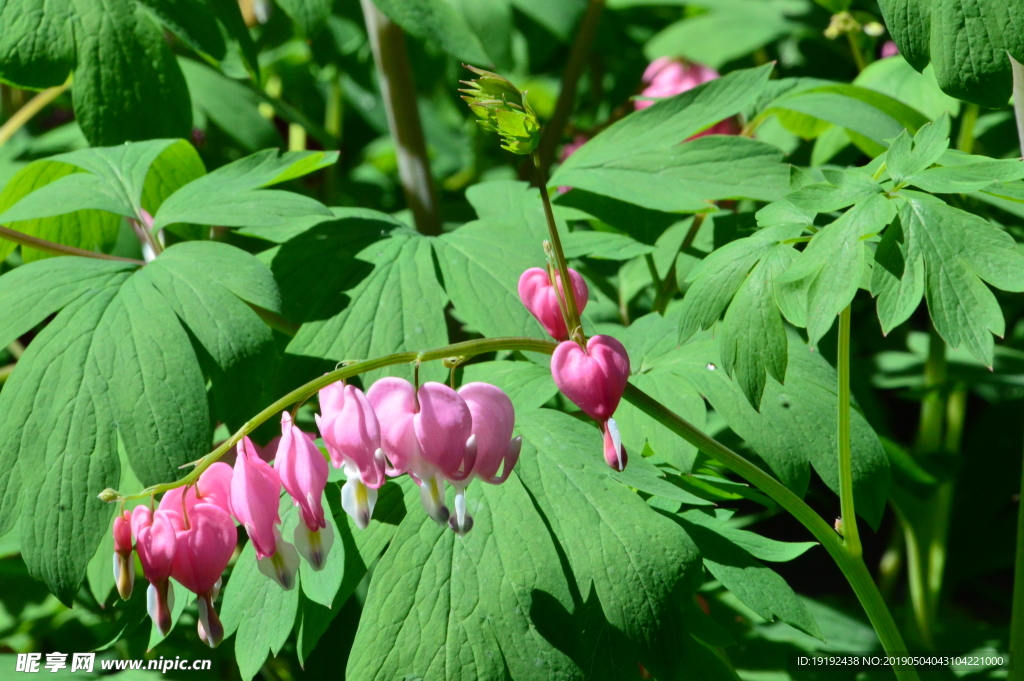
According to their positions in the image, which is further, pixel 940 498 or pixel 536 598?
pixel 940 498

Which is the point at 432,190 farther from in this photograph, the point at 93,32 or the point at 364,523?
the point at 364,523

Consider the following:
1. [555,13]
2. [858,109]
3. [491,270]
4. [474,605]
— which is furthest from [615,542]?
[555,13]

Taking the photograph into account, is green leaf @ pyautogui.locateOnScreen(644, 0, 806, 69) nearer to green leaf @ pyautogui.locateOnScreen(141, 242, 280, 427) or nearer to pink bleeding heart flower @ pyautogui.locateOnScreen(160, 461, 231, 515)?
green leaf @ pyautogui.locateOnScreen(141, 242, 280, 427)

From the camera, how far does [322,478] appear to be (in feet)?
1.93

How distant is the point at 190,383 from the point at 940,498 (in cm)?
114

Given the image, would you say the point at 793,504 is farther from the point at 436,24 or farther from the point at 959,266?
the point at 436,24

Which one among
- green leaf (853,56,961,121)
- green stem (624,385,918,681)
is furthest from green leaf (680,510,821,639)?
green leaf (853,56,961,121)

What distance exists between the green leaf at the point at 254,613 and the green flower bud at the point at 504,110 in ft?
1.37

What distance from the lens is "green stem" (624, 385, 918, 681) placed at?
2.20 feet

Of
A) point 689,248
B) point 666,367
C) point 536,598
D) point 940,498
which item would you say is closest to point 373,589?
point 536,598

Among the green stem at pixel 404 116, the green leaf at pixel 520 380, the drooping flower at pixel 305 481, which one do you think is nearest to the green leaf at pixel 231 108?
the green stem at pixel 404 116

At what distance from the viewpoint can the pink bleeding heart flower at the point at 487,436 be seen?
589mm

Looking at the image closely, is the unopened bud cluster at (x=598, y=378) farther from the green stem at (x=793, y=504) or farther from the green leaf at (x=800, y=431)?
the green leaf at (x=800, y=431)

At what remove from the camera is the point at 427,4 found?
1.16m
